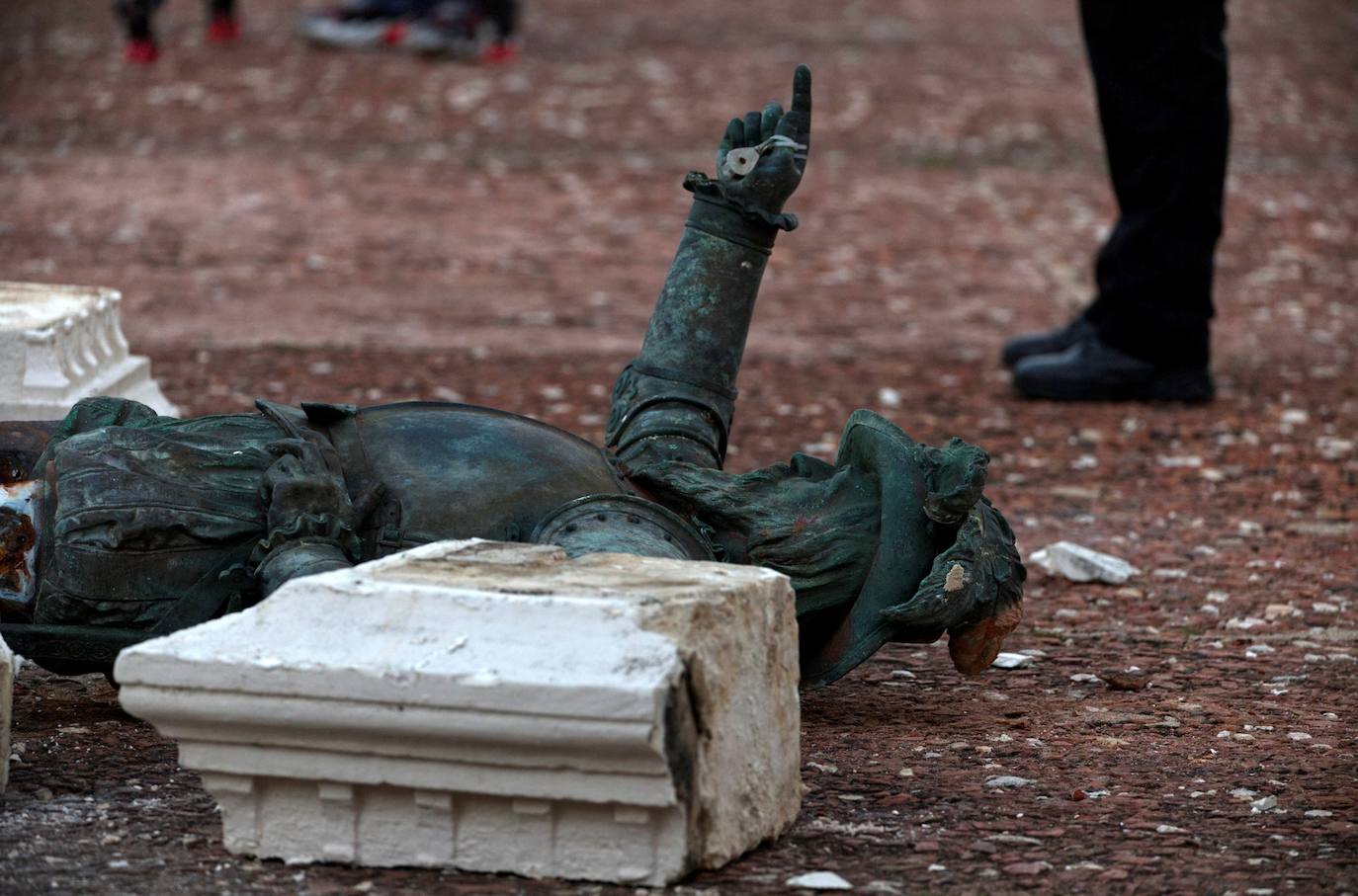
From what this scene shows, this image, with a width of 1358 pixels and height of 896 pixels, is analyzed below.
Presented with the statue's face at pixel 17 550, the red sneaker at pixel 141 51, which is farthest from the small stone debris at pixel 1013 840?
the red sneaker at pixel 141 51

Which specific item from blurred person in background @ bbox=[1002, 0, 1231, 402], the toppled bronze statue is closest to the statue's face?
the toppled bronze statue

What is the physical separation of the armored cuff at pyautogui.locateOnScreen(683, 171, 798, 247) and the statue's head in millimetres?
562

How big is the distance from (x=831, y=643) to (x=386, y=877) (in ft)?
3.16

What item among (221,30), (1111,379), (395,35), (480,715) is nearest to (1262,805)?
(480,715)

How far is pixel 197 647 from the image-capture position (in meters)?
2.54

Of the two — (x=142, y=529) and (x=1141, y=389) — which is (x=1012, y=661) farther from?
(x=1141, y=389)

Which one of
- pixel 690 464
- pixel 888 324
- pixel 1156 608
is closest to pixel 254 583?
pixel 690 464

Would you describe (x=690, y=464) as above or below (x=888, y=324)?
above

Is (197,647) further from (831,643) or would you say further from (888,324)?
(888,324)

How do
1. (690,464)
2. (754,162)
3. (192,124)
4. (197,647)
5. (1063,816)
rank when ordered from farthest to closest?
(192,124) < (754,162) < (690,464) < (1063,816) < (197,647)

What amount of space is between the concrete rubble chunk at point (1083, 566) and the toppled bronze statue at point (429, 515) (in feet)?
4.26

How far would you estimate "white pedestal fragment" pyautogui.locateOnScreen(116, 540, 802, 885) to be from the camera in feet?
8.05

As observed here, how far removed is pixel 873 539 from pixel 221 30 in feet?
37.5

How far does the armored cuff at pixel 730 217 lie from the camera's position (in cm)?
377
